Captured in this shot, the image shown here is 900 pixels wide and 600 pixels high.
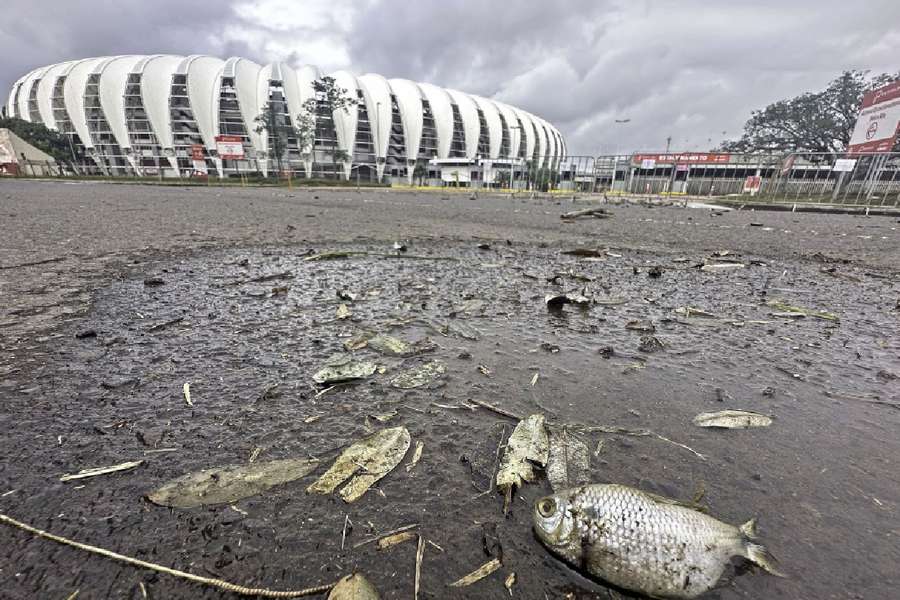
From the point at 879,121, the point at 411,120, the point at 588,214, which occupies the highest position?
the point at 411,120

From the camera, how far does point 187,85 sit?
5097 centimetres

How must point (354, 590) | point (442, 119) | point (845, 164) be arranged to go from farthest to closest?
point (442, 119) → point (845, 164) → point (354, 590)

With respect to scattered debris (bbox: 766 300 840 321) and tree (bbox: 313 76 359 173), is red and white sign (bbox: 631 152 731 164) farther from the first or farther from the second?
tree (bbox: 313 76 359 173)

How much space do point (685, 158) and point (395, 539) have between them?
90.4 ft

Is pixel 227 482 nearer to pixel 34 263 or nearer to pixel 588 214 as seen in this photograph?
pixel 34 263

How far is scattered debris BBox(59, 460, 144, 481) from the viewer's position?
762 millimetres

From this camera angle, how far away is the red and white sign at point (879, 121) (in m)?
14.1

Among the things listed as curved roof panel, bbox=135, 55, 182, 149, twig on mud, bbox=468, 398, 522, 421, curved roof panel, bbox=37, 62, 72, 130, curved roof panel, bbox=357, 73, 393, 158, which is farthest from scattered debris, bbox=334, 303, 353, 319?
curved roof panel, bbox=37, 62, 72, 130

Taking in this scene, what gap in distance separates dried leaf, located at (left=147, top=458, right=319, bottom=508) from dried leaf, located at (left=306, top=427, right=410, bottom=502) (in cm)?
6

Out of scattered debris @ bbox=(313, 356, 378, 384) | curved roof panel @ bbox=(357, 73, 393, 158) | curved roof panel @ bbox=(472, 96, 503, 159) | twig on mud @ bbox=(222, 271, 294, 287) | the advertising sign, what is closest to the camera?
scattered debris @ bbox=(313, 356, 378, 384)

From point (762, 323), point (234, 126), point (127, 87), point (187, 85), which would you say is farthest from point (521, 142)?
point (762, 323)

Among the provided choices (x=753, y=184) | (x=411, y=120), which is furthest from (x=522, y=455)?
(x=411, y=120)

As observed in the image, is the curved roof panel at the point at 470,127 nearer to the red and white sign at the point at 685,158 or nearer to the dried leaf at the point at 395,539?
the red and white sign at the point at 685,158

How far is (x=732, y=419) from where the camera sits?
3.41 ft
